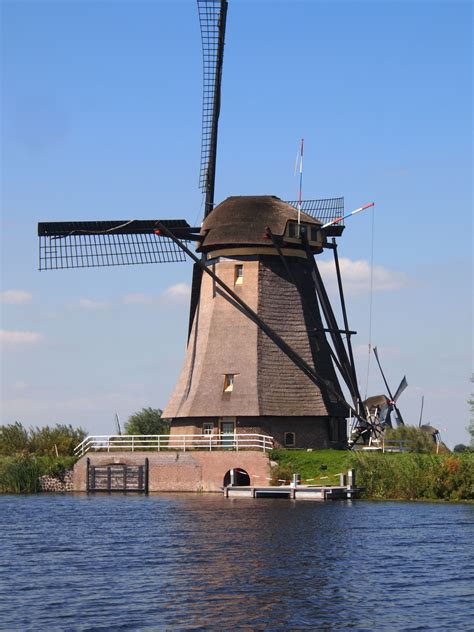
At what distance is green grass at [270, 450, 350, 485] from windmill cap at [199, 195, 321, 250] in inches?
360

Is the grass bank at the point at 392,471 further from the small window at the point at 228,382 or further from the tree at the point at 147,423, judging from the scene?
the tree at the point at 147,423

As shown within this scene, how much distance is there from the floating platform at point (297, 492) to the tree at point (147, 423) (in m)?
18.2

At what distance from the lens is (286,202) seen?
2082 inches

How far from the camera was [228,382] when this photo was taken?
167 feet

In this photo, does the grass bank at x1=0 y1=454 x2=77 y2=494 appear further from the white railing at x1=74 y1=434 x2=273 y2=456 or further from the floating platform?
the floating platform

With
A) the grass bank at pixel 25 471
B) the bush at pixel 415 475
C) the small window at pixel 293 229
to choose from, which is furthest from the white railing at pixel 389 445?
the grass bank at pixel 25 471

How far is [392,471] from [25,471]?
17.5 metres

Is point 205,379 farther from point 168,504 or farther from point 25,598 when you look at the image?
point 25,598

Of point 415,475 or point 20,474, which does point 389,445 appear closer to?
point 415,475

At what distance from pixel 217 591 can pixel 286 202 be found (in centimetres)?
3108

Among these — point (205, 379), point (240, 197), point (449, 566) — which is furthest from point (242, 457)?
point (449, 566)

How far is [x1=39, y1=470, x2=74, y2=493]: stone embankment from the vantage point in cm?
5344

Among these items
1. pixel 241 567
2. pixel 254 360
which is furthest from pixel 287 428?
pixel 241 567

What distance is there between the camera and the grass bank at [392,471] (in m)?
43.1
